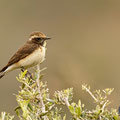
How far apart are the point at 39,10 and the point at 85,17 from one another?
208cm

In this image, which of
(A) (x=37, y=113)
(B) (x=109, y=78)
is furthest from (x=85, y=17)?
(A) (x=37, y=113)

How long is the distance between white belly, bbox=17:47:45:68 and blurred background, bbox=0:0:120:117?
1.95 metres

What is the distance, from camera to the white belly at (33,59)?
255 inches

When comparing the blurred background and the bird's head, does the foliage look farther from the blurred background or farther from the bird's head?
the blurred background

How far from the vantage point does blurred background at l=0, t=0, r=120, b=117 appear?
10922 millimetres

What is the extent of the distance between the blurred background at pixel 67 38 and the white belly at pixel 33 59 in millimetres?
1949

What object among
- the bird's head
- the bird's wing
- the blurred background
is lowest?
the bird's wing

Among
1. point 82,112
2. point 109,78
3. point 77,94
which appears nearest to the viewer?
point 82,112

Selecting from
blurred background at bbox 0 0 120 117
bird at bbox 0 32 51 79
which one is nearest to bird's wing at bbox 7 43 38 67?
bird at bbox 0 32 51 79

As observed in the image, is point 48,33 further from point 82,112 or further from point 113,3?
point 82,112

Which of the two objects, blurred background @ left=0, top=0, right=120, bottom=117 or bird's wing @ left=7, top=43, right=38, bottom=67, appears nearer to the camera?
bird's wing @ left=7, top=43, right=38, bottom=67

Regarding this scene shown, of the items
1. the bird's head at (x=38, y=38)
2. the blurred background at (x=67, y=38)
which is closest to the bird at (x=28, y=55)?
the bird's head at (x=38, y=38)

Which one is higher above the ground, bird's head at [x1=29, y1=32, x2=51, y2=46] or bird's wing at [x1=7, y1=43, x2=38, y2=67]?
bird's head at [x1=29, y1=32, x2=51, y2=46]

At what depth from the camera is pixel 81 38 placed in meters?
15.2
